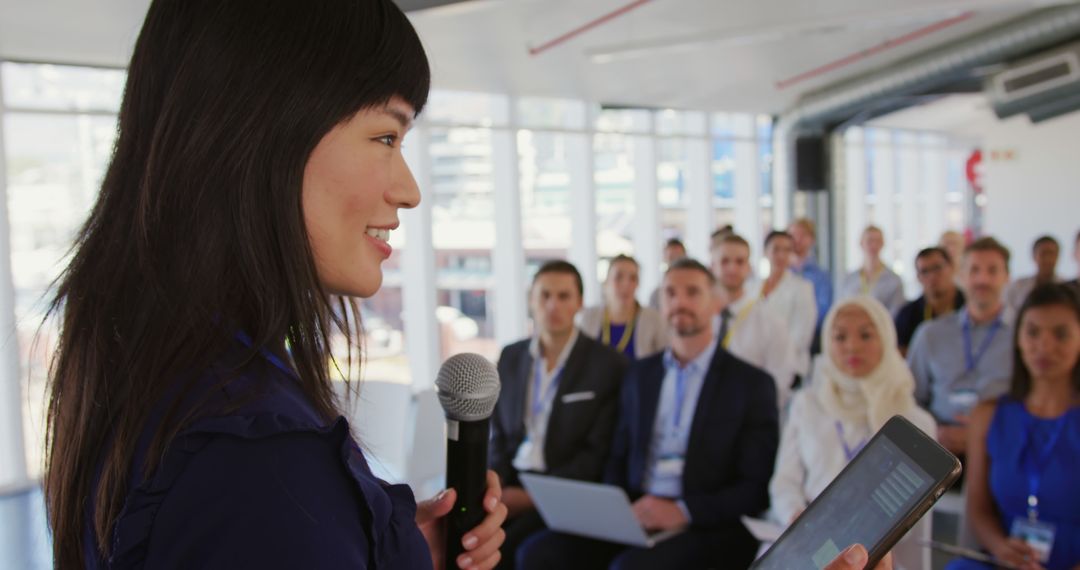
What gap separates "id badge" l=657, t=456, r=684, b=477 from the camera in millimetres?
3498

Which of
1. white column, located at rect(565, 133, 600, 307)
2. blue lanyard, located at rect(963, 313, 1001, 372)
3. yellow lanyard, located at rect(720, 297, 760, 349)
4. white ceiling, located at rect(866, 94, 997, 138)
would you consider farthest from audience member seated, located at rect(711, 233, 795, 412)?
white ceiling, located at rect(866, 94, 997, 138)

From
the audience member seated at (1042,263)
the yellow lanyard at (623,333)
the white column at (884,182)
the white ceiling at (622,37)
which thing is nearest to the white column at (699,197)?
the white ceiling at (622,37)

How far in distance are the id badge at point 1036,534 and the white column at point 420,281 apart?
6.77 meters

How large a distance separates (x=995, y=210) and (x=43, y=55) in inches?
502

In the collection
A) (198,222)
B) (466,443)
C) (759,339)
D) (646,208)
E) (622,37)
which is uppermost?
(622,37)

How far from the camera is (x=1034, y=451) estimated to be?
2.92 metres

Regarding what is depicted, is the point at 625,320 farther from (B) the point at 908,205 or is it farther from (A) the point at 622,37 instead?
(B) the point at 908,205

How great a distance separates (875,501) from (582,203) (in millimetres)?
9693

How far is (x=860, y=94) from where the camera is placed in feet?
33.4

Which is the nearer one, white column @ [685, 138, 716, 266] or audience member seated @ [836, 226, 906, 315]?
audience member seated @ [836, 226, 906, 315]

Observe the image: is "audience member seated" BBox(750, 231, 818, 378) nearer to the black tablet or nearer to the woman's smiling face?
the black tablet

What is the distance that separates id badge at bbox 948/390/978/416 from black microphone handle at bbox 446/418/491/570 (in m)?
4.02

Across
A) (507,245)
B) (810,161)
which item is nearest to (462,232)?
(507,245)

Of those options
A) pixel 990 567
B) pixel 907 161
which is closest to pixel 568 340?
pixel 990 567
